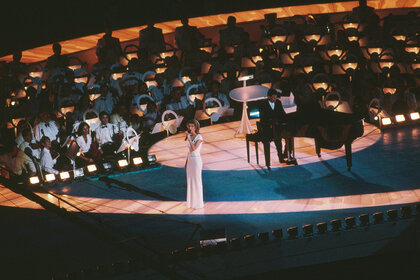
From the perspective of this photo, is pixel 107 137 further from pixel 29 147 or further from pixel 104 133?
pixel 29 147

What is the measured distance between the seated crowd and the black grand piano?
3.14ft

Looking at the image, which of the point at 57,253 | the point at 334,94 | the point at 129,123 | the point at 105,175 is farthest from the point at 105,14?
the point at 57,253

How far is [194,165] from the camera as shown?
7156 mm

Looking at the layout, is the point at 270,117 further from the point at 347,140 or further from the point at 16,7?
the point at 16,7

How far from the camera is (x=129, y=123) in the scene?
10.1m

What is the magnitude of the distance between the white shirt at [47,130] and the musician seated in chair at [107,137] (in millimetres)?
808

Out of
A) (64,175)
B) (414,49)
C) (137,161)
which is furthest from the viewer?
(414,49)

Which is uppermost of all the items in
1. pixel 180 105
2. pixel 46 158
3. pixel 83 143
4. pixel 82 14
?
pixel 82 14

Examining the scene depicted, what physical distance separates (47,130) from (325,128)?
5176 millimetres

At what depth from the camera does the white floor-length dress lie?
7.15 m

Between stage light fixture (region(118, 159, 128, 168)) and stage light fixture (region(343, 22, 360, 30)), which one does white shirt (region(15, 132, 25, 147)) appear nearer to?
stage light fixture (region(118, 159, 128, 168))

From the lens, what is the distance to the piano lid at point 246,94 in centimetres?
955

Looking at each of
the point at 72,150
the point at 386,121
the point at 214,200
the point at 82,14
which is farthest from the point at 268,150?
the point at 82,14

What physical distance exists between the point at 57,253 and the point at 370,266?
3744 mm
